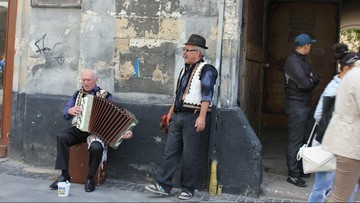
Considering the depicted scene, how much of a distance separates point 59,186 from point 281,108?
20.4 ft

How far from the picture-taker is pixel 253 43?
6840 millimetres

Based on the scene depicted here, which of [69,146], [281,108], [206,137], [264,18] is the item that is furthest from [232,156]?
[281,108]

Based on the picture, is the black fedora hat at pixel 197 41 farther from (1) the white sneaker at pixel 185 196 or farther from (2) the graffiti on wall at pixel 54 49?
(2) the graffiti on wall at pixel 54 49

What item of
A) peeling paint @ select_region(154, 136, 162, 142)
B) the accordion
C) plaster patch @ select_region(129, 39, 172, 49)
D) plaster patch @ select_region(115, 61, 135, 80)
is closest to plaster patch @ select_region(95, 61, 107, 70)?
plaster patch @ select_region(115, 61, 135, 80)

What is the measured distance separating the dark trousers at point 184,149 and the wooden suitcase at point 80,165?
32.6 inches

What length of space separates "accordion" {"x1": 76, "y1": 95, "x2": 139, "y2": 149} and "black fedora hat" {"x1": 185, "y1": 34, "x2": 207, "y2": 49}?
111 centimetres

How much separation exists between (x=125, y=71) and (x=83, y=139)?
1.01 m

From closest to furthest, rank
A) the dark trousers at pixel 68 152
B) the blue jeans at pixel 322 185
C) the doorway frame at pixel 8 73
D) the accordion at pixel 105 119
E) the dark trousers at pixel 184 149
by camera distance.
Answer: the blue jeans at pixel 322 185, the dark trousers at pixel 184 149, the accordion at pixel 105 119, the dark trousers at pixel 68 152, the doorway frame at pixel 8 73

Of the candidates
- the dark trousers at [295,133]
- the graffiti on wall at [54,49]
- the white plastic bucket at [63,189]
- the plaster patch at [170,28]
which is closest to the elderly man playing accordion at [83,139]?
the white plastic bucket at [63,189]

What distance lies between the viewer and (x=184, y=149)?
505 centimetres

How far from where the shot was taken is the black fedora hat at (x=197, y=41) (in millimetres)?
4965

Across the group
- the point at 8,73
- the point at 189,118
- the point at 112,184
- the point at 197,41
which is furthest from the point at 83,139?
the point at 8,73

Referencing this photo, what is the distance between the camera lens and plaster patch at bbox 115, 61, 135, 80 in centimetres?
569

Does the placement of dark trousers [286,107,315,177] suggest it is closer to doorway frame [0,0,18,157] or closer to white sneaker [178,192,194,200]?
white sneaker [178,192,194,200]
